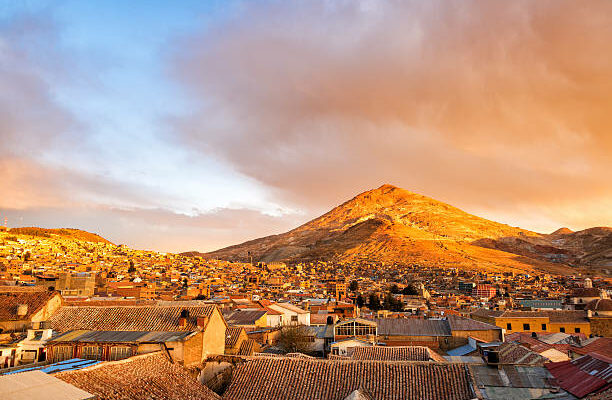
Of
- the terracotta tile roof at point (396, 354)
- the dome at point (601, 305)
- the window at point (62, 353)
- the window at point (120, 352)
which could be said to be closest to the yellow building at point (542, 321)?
the dome at point (601, 305)

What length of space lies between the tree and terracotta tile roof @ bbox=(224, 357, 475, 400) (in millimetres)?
13277

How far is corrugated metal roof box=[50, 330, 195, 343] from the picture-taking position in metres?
16.6

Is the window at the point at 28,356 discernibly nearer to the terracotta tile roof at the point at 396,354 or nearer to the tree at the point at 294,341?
the terracotta tile roof at the point at 396,354

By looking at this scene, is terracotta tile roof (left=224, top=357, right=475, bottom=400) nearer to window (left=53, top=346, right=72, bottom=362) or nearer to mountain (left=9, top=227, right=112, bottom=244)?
window (left=53, top=346, right=72, bottom=362)

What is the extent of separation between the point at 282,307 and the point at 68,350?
28174 millimetres

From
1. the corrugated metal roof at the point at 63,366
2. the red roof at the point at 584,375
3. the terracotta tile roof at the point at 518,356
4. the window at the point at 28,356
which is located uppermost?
the corrugated metal roof at the point at 63,366

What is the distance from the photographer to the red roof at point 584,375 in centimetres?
1364

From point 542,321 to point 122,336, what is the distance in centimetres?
4364

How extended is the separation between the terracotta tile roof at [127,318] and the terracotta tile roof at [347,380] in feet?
10.6

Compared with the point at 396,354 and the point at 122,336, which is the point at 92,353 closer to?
the point at 122,336

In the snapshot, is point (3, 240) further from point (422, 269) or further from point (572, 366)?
point (572, 366)

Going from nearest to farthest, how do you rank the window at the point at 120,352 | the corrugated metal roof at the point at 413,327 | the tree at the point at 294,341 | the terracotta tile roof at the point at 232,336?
the window at the point at 120,352 < the terracotta tile roof at the point at 232,336 < the tree at the point at 294,341 < the corrugated metal roof at the point at 413,327

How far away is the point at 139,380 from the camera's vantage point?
42.2 ft

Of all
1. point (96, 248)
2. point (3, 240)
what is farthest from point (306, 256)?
point (3, 240)
